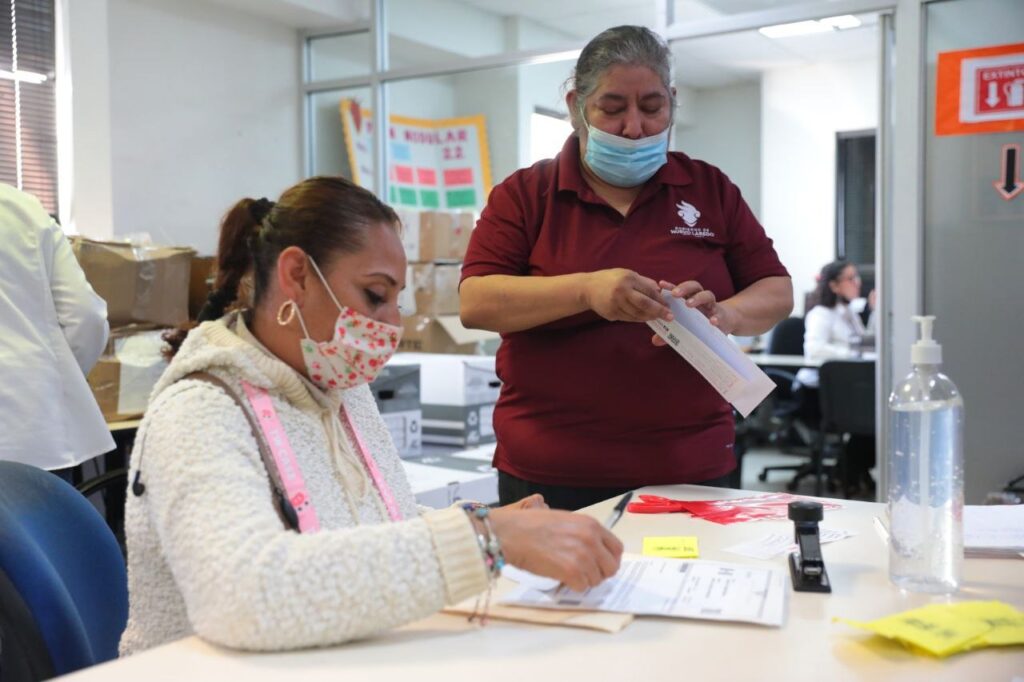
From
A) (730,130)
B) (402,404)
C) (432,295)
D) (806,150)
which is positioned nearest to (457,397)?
(402,404)

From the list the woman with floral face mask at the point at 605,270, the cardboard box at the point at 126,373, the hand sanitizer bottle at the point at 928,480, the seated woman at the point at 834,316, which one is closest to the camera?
the hand sanitizer bottle at the point at 928,480

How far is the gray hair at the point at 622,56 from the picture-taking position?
1.74 meters

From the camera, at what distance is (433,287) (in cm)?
452

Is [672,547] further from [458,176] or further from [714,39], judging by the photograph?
[458,176]

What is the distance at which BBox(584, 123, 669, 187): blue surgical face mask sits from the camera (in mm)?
1768

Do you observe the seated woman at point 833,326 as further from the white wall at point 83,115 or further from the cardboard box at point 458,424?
the white wall at point 83,115

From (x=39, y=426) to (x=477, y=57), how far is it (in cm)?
303

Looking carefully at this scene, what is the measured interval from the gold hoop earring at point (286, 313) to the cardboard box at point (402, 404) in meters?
2.57

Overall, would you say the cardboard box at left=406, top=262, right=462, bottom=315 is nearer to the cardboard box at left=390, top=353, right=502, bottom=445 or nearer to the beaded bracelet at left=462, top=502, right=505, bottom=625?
the cardboard box at left=390, top=353, right=502, bottom=445

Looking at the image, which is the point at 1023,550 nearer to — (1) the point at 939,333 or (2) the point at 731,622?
(2) the point at 731,622

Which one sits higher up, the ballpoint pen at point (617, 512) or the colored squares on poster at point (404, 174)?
the colored squares on poster at point (404, 174)

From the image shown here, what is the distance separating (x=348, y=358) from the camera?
3.91 ft

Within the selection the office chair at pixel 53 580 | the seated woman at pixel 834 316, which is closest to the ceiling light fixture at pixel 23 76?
the office chair at pixel 53 580

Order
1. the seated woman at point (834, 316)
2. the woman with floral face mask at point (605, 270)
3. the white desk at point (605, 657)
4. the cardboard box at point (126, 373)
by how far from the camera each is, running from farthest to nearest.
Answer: the seated woman at point (834, 316) < the cardboard box at point (126, 373) < the woman with floral face mask at point (605, 270) < the white desk at point (605, 657)
